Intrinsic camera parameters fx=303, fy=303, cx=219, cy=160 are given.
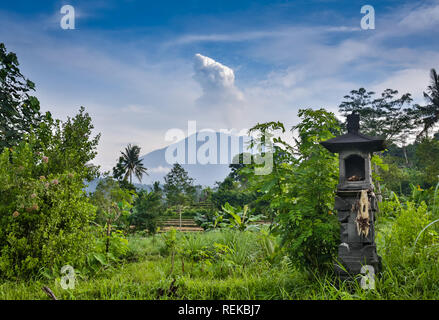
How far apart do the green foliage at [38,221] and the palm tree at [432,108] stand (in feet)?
102

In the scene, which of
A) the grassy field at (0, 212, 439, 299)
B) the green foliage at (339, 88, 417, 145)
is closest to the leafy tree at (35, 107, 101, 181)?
the grassy field at (0, 212, 439, 299)

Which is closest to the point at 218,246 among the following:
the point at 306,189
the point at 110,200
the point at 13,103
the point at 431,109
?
the point at 306,189

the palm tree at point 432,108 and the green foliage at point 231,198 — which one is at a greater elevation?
the palm tree at point 432,108

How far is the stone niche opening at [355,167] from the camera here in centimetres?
372

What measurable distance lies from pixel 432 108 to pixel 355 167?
30686 mm

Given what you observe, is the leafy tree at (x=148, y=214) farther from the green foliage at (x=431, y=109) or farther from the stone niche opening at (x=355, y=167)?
the green foliage at (x=431, y=109)

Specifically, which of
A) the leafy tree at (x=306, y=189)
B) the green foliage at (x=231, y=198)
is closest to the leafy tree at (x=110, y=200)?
the leafy tree at (x=306, y=189)

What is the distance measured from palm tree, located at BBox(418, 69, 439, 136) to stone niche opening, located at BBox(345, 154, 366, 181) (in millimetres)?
28987

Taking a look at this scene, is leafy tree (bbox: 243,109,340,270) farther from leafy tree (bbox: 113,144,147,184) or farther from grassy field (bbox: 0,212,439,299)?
leafy tree (bbox: 113,144,147,184)

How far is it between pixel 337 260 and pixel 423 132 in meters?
31.5

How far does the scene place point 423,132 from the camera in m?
29.0

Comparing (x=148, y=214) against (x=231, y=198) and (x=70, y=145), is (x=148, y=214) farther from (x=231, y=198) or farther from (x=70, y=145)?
(x=231, y=198)

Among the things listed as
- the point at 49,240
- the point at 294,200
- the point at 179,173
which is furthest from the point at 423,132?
the point at 49,240

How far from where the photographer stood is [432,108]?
92.2 feet
